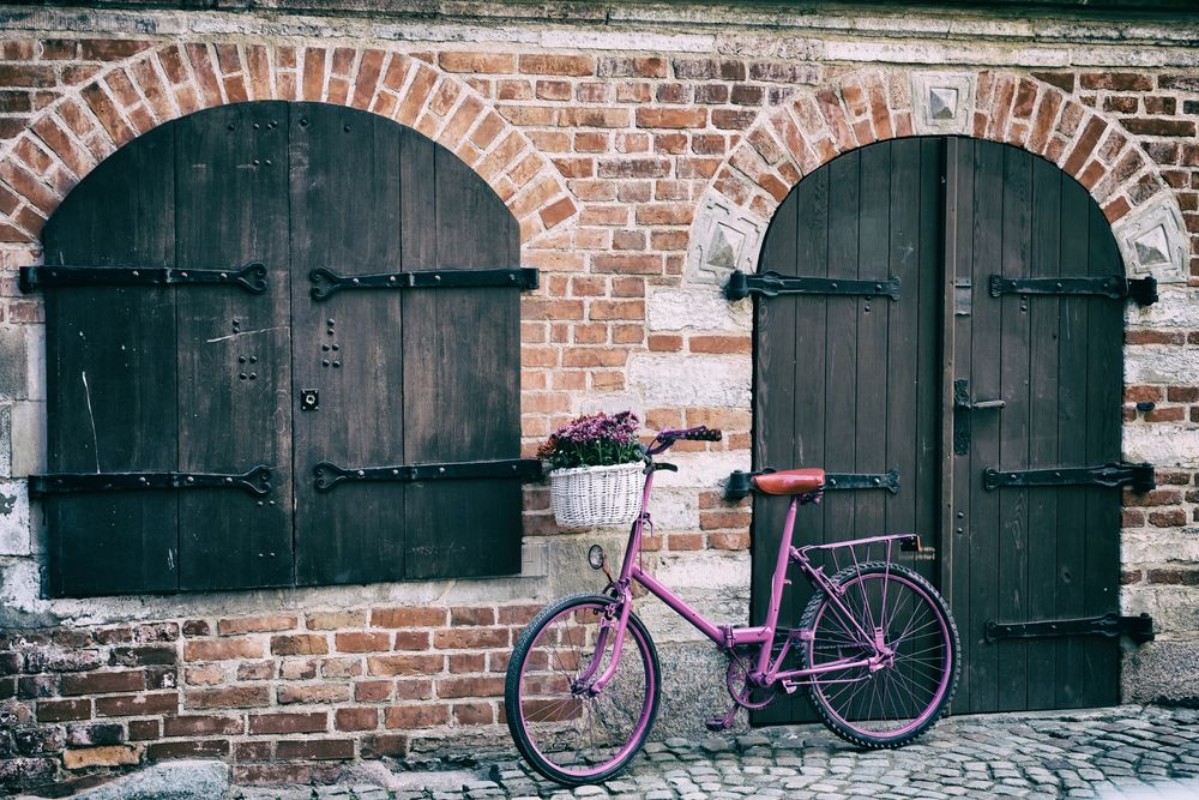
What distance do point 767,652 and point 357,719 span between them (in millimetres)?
1627

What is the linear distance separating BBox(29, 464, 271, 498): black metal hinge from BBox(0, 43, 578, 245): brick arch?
91 centimetres

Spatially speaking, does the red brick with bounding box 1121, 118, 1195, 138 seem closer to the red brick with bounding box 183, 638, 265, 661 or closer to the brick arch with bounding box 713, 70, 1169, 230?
the brick arch with bounding box 713, 70, 1169, 230

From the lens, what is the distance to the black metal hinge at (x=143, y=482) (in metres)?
4.94

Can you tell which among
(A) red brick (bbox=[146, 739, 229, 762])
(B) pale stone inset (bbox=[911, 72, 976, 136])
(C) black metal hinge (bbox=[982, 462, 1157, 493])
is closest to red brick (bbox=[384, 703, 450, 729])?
(A) red brick (bbox=[146, 739, 229, 762])

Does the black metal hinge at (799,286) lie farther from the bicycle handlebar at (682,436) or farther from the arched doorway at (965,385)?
the bicycle handlebar at (682,436)

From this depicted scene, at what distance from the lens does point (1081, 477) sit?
5.83 meters

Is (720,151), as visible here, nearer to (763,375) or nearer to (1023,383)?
(763,375)

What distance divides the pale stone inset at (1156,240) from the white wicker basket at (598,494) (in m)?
2.48

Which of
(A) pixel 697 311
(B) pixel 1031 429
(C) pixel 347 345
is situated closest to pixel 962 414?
(B) pixel 1031 429

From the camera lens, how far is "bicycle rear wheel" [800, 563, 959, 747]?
17.5 ft

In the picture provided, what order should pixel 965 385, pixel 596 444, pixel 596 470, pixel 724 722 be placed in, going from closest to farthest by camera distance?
pixel 596 470, pixel 596 444, pixel 724 722, pixel 965 385

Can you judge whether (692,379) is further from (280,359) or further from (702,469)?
(280,359)

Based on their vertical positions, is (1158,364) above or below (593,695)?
above

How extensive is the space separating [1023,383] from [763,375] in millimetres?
1186
